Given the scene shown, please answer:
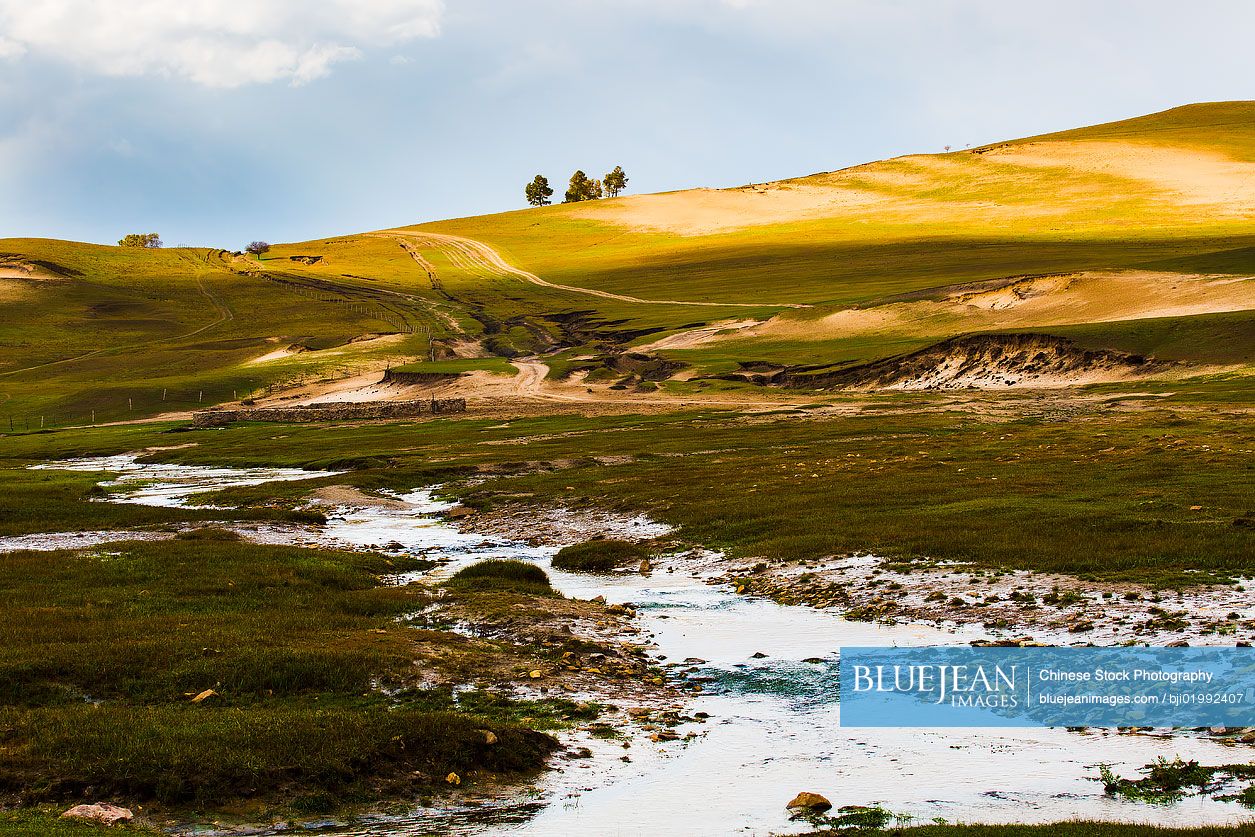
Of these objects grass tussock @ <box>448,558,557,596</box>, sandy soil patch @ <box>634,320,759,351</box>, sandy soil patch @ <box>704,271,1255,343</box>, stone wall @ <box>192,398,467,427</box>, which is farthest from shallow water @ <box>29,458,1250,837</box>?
sandy soil patch @ <box>634,320,759,351</box>

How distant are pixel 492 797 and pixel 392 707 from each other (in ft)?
13.1

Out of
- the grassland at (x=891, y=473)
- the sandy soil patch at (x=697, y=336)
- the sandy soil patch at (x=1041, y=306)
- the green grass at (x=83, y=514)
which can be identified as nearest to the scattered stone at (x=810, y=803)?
the grassland at (x=891, y=473)

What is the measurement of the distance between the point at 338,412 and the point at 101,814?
9826 cm

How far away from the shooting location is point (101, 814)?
13.5m

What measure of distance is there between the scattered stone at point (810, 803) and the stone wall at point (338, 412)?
94035 mm

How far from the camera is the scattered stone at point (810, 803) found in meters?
14.1

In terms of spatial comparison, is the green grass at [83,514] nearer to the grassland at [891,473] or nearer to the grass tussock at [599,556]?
the grassland at [891,473]

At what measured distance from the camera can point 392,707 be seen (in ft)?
60.8

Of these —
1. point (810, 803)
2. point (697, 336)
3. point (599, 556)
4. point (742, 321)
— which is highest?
point (742, 321)

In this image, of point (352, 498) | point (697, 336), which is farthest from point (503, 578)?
point (697, 336)

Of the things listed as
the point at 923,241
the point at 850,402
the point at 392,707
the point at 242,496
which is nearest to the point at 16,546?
the point at 242,496

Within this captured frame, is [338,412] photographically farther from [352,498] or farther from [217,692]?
[217,692]

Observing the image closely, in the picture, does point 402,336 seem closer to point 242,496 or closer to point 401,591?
point 242,496

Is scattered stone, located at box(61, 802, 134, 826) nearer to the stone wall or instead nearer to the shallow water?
the shallow water
